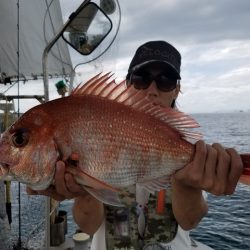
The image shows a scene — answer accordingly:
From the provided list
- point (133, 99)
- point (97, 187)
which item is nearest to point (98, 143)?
point (97, 187)

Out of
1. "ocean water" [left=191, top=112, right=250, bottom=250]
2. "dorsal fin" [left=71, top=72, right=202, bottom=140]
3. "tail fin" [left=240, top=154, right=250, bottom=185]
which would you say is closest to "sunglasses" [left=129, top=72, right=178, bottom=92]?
"dorsal fin" [left=71, top=72, right=202, bottom=140]

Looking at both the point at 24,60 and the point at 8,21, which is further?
the point at 24,60

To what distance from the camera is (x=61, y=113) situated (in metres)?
2.01

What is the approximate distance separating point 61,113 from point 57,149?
22 centimetres

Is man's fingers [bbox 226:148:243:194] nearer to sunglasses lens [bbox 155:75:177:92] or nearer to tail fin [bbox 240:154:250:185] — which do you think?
tail fin [bbox 240:154:250:185]

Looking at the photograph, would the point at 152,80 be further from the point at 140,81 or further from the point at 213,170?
the point at 213,170

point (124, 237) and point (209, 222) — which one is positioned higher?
point (124, 237)

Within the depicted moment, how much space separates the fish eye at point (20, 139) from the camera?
6.63ft

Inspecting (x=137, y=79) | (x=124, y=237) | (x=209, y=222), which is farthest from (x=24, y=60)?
(x=209, y=222)

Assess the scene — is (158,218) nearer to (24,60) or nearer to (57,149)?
(57,149)

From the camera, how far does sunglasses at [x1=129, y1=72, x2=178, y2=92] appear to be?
306 centimetres

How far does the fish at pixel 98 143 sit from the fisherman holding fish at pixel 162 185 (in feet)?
0.10

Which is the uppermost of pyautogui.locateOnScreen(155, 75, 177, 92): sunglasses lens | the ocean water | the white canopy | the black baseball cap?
the white canopy

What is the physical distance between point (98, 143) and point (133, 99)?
363mm
